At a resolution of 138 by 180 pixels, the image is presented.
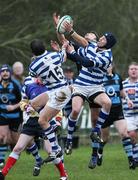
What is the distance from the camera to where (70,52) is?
1565 cm

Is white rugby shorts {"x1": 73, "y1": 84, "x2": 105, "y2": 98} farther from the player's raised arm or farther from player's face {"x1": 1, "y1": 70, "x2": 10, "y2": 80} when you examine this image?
player's face {"x1": 1, "y1": 70, "x2": 10, "y2": 80}

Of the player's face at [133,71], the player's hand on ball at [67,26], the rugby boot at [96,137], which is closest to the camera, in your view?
the player's hand on ball at [67,26]

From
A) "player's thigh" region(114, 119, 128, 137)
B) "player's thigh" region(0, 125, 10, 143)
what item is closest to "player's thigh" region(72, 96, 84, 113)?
"player's thigh" region(114, 119, 128, 137)

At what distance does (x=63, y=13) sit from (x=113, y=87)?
20616mm

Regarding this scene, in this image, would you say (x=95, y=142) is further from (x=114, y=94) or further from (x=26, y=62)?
(x=26, y=62)

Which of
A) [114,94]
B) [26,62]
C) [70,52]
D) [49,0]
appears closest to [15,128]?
[114,94]

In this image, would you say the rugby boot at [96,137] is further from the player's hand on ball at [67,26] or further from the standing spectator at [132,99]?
the standing spectator at [132,99]

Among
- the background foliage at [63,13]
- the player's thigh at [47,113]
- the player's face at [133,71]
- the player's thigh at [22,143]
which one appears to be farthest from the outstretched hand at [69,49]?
the background foliage at [63,13]

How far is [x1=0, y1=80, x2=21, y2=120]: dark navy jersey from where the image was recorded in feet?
60.9

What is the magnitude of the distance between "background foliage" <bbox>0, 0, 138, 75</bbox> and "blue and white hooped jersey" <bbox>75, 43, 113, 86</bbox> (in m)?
20.2

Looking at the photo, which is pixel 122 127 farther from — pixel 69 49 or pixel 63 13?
pixel 63 13

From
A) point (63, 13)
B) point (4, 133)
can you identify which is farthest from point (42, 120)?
point (63, 13)

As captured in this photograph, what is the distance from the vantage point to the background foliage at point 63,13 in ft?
123

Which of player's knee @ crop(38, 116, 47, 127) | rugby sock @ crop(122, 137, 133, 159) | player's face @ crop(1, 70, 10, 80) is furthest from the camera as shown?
player's face @ crop(1, 70, 10, 80)
